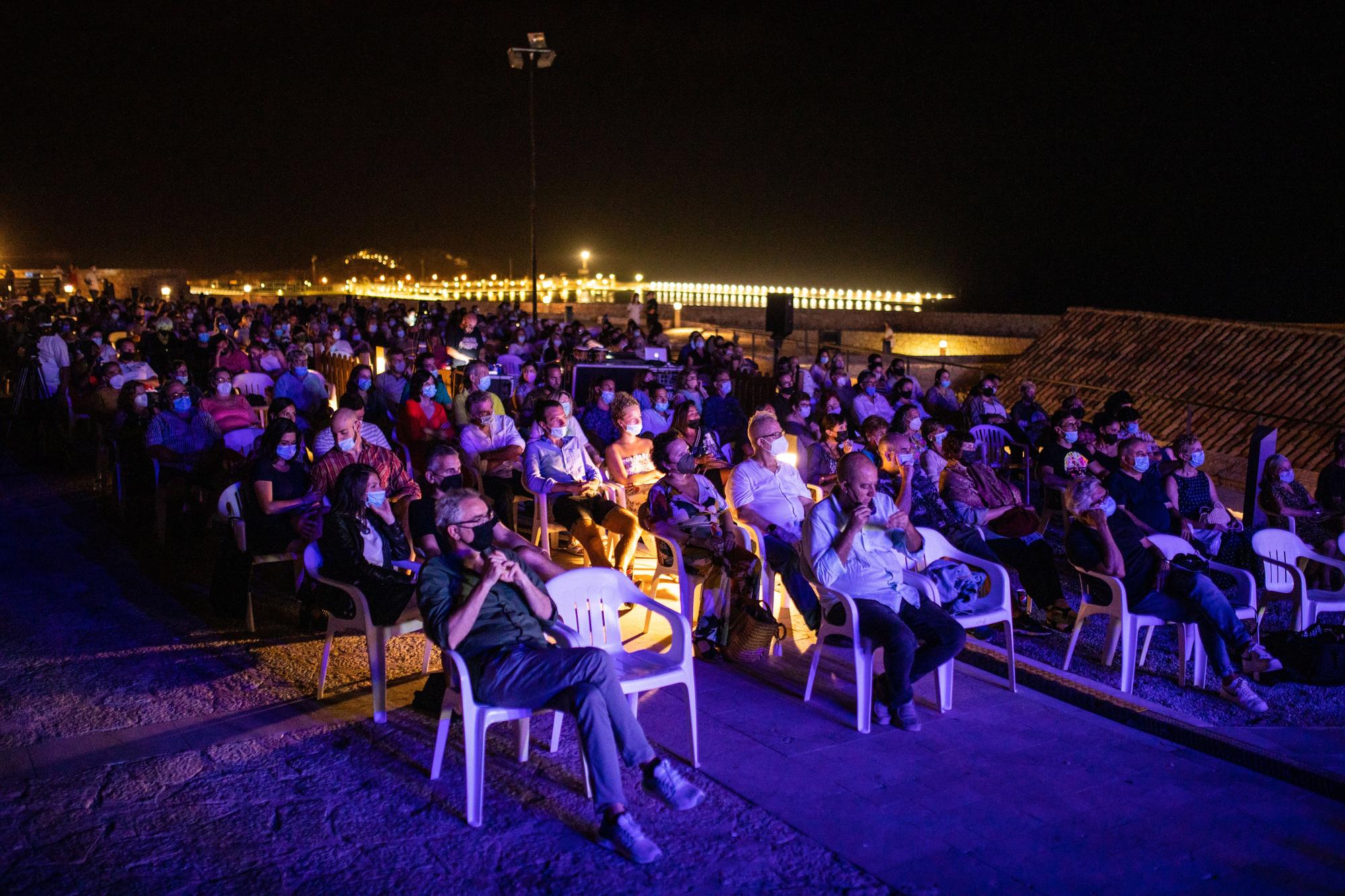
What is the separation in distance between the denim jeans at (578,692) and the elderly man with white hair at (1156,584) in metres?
2.85

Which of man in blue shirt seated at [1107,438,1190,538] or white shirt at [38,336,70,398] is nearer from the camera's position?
man in blue shirt seated at [1107,438,1190,538]

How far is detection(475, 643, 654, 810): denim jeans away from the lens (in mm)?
3748

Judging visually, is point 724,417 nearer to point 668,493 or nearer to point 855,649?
point 668,493

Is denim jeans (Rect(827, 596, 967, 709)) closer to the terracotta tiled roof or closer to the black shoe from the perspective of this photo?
A: the black shoe

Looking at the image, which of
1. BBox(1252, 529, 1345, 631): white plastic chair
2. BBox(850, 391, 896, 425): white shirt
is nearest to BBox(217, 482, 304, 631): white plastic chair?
BBox(1252, 529, 1345, 631): white plastic chair

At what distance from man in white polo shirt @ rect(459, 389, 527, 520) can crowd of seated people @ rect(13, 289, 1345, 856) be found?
0.06 feet

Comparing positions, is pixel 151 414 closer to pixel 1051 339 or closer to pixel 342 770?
pixel 342 770

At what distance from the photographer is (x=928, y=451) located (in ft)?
23.2

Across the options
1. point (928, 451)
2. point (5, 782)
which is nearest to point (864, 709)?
point (928, 451)

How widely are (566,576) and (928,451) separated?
11.3 feet

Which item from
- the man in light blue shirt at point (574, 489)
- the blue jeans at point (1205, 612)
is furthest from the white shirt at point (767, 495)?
the blue jeans at point (1205, 612)

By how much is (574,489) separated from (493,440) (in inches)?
47.1

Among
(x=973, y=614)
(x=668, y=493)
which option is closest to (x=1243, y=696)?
(x=973, y=614)

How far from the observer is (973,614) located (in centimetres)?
512
